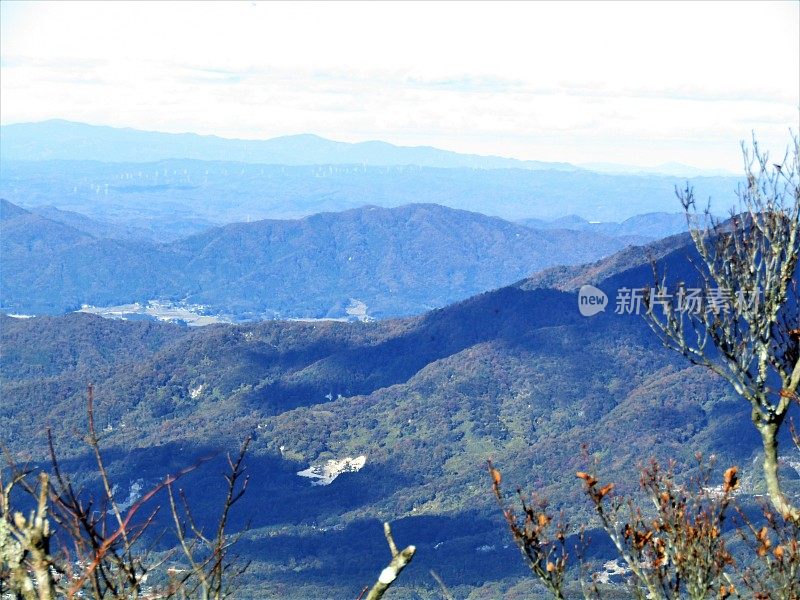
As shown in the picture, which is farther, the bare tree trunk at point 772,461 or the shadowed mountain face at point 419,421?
the shadowed mountain face at point 419,421

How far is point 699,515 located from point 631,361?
164 m

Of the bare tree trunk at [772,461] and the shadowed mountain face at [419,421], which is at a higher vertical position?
the bare tree trunk at [772,461]

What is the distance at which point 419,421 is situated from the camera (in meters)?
160

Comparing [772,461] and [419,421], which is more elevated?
[772,461]

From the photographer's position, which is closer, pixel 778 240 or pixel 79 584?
pixel 79 584

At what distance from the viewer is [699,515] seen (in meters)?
9.55

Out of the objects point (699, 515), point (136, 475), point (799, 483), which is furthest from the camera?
point (136, 475)

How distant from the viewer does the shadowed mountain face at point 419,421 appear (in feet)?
405

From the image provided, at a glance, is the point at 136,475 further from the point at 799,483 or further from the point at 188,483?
the point at 799,483

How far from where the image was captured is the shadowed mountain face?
12338 cm

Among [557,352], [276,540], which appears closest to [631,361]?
[557,352]

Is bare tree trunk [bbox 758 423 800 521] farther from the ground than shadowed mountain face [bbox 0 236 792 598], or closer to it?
farther from the ground

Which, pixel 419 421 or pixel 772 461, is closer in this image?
pixel 772 461

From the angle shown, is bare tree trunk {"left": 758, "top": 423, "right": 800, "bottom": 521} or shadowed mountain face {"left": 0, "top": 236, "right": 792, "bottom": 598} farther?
shadowed mountain face {"left": 0, "top": 236, "right": 792, "bottom": 598}
